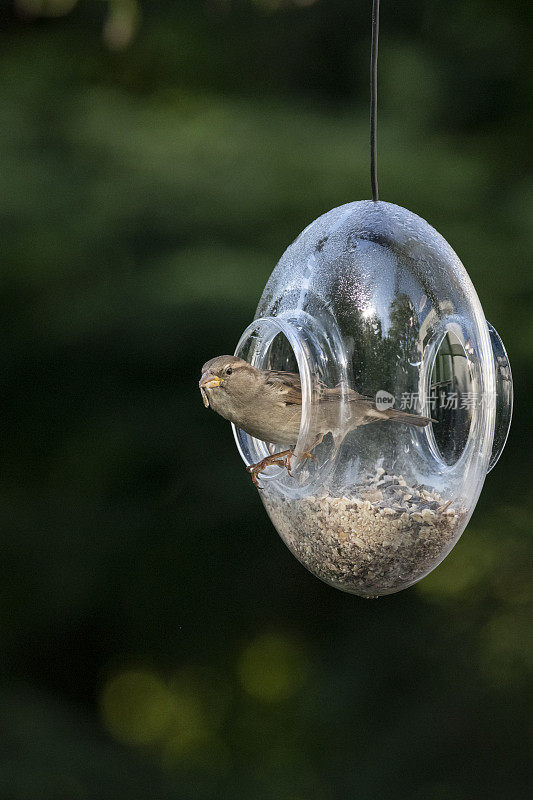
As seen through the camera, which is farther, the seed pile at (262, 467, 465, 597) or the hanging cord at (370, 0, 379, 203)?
the seed pile at (262, 467, 465, 597)

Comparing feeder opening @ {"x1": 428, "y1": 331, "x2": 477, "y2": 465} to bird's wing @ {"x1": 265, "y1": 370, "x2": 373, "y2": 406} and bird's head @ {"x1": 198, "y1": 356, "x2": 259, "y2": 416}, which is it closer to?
bird's wing @ {"x1": 265, "y1": 370, "x2": 373, "y2": 406}

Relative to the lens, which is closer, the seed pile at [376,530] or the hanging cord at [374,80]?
the hanging cord at [374,80]

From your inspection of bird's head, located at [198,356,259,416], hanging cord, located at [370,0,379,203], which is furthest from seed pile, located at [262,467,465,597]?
hanging cord, located at [370,0,379,203]

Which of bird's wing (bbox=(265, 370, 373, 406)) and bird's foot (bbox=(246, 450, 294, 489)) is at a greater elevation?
bird's wing (bbox=(265, 370, 373, 406))

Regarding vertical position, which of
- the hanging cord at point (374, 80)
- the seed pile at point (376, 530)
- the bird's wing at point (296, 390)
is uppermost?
the hanging cord at point (374, 80)

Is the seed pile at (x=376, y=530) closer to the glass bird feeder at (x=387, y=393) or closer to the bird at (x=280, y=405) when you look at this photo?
the glass bird feeder at (x=387, y=393)

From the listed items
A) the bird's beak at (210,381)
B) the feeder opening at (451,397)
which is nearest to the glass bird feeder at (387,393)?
the feeder opening at (451,397)

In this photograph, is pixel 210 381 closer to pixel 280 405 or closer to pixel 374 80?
pixel 280 405

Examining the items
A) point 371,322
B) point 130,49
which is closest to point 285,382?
point 371,322
